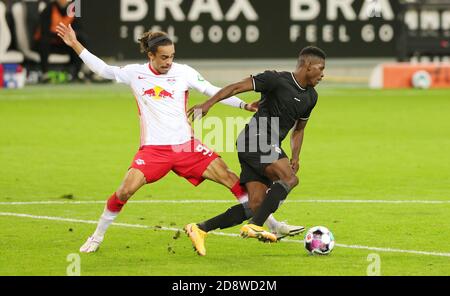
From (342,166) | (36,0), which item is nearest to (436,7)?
(36,0)

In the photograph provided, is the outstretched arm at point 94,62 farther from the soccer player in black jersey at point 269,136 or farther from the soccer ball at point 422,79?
the soccer ball at point 422,79

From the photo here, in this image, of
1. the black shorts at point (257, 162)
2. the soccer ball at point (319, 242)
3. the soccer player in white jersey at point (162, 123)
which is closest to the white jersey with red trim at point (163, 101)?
the soccer player in white jersey at point (162, 123)

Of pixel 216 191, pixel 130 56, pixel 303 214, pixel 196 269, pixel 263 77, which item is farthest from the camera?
pixel 130 56

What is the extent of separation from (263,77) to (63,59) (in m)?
23.9

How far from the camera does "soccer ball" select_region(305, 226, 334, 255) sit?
1177cm

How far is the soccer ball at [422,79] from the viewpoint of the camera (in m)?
34.9

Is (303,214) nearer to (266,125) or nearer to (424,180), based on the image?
(266,125)

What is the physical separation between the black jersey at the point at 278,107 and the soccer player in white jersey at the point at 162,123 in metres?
0.17

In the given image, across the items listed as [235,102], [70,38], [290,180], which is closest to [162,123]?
[235,102]

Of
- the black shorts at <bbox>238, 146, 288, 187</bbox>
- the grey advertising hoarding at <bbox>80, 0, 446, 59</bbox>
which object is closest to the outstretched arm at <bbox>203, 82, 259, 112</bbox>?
the black shorts at <bbox>238, 146, 288, 187</bbox>

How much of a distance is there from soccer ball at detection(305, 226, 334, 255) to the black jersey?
3.47 ft

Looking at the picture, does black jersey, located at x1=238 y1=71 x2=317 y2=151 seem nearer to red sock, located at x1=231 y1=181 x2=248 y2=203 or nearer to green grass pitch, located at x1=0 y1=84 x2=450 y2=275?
red sock, located at x1=231 y1=181 x2=248 y2=203

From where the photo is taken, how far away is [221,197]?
16.3 metres
